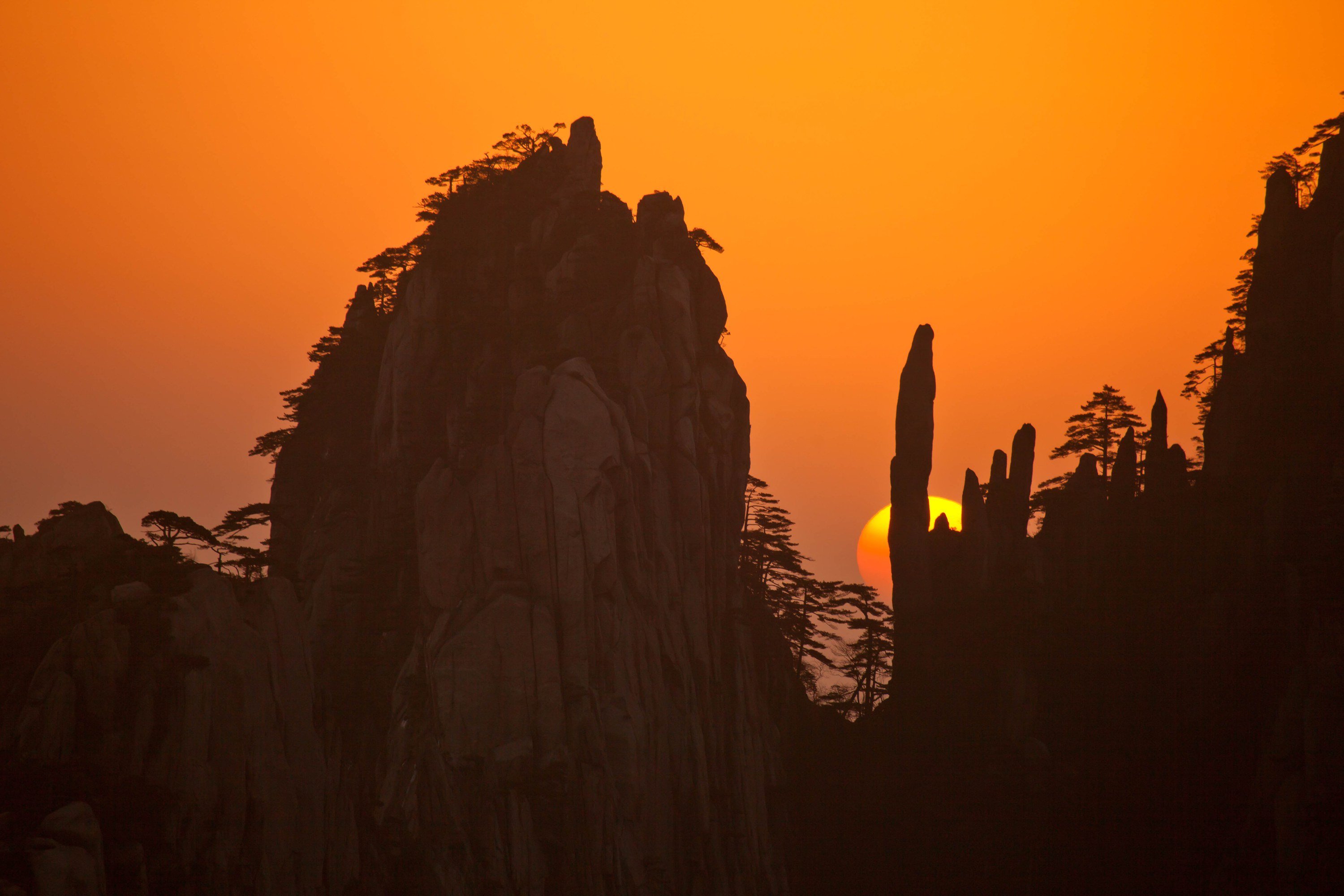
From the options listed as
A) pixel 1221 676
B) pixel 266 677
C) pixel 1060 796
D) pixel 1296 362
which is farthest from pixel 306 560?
pixel 1296 362

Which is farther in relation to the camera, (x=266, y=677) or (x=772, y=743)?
(x=772, y=743)

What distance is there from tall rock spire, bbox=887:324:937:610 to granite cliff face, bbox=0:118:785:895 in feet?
32.7

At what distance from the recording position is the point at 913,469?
7669 centimetres

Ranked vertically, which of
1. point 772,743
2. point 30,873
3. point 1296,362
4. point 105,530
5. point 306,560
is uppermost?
point 1296,362

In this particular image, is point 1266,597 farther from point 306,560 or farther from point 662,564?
point 306,560

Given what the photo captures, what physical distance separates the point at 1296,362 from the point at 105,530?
54.0m

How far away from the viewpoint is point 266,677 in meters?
38.6

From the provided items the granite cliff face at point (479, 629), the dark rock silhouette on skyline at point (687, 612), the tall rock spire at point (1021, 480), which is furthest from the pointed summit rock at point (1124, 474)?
the granite cliff face at point (479, 629)

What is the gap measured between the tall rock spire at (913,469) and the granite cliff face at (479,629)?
9.96 meters

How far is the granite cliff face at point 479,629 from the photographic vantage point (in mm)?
35000

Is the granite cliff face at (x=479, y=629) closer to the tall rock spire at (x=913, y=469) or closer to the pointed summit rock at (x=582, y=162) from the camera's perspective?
the pointed summit rock at (x=582, y=162)

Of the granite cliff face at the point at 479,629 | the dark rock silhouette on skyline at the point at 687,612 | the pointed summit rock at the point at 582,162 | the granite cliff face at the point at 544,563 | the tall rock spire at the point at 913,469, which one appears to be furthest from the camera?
the tall rock spire at the point at 913,469

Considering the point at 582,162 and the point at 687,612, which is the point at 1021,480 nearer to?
the point at 687,612

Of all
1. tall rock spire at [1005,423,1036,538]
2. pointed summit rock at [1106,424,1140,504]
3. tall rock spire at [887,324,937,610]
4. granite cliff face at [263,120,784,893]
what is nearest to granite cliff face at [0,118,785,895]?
granite cliff face at [263,120,784,893]
